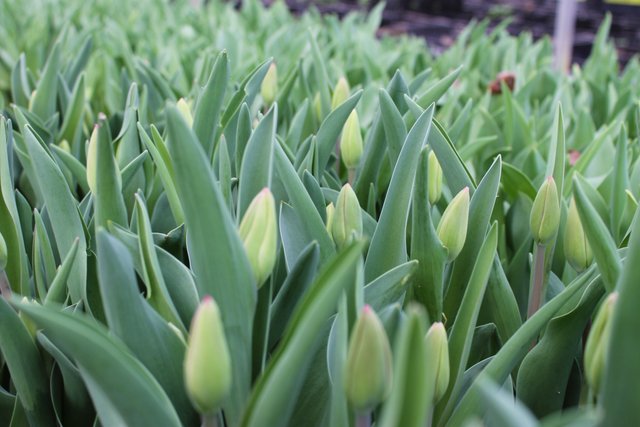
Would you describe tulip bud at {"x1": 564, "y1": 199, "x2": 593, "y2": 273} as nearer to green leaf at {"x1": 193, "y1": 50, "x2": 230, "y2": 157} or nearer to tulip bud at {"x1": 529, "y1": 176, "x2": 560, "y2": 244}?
tulip bud at {"x1": 529, "y1": 176, "x2": 560, "y2": 244}

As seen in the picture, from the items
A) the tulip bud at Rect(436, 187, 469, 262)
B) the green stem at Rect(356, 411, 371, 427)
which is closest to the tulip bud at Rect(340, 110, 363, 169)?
the tulip bud at Rect(436, 187, 469, 262)

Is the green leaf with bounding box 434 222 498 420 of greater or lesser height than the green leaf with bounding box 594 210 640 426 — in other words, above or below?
below

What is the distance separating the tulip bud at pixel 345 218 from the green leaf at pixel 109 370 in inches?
8.4

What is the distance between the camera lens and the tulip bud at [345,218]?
1.85ft

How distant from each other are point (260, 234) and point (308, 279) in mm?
72

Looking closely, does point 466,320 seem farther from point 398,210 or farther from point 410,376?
point 410,376

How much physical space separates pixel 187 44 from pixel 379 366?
61.7 inches

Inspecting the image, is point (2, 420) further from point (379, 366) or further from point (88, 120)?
point (88, 120)

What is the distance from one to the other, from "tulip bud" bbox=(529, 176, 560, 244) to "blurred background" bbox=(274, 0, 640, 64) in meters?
3.48

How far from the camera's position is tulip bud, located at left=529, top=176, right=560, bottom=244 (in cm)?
57

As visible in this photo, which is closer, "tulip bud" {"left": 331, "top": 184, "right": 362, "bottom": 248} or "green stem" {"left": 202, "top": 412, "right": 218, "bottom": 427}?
"green stem" {"left": 202, "top": 412, "right": 218, "bottom": 427}

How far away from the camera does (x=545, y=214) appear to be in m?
0.58

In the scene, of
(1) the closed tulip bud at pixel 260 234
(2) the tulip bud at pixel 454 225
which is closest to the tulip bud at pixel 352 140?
(2) the tulip bud at pixel 454 225

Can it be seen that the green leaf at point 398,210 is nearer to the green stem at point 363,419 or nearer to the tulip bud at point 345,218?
the tulip bud at point 345,218
